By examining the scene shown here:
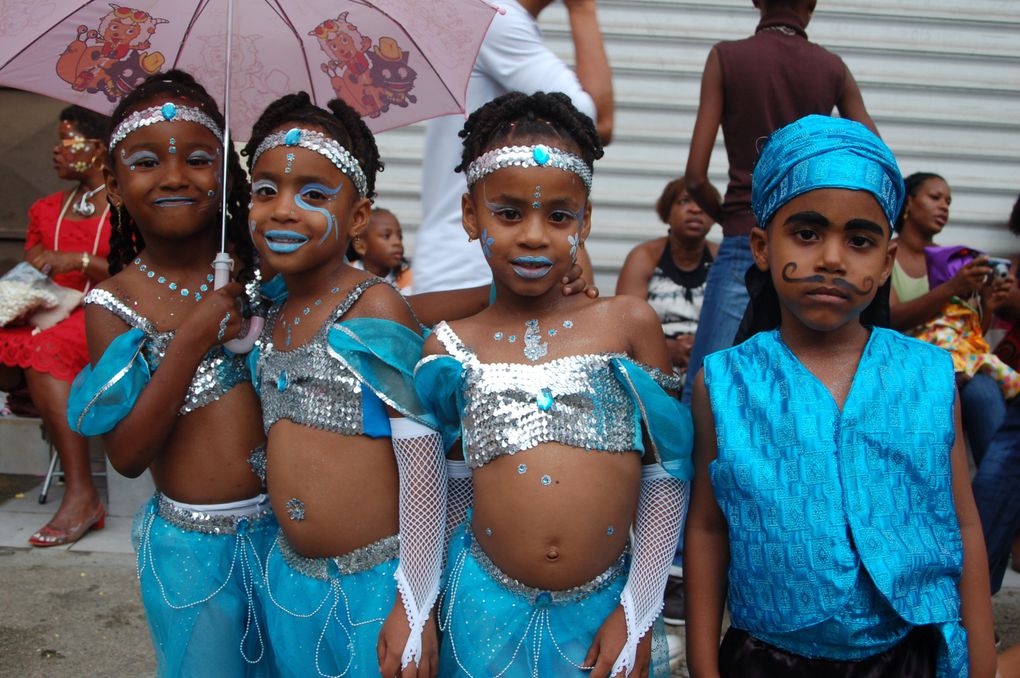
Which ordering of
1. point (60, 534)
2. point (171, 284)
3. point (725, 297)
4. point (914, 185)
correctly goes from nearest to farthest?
point (171, 284)
point (725, 297)
point (60, 534)
point (914, 185)

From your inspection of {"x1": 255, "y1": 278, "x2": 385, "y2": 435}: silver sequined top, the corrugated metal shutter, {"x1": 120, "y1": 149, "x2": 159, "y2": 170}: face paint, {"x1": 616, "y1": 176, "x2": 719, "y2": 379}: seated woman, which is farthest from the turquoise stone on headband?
the corrugated metal shutter

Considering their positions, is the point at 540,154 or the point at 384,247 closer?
the point at 540,154

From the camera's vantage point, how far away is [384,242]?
18.4 feet

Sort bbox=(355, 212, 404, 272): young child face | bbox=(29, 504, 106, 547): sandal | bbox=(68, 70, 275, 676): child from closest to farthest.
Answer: bbox=(68, 70, 275, 676): child → bbox=(29, 504, 106, 547): sandal → bbox=(355, 212, 404, 272): young child face

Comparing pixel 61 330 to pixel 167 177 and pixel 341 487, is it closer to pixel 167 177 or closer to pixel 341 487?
pixel 167 177

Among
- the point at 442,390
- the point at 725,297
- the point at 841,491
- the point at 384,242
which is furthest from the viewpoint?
the point at 384,242

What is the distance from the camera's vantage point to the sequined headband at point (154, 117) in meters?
2.46

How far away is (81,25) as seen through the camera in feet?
8.46

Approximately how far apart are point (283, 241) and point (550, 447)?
2.67ft

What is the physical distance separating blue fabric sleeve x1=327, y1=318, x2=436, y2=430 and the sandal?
2.92 metres

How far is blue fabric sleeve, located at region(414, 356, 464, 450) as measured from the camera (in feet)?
6.97

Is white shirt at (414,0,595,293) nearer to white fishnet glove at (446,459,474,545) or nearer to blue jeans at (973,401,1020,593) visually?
white fishnet glove at (446,459,474,545)

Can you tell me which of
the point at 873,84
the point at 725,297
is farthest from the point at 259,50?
the point at 873,84

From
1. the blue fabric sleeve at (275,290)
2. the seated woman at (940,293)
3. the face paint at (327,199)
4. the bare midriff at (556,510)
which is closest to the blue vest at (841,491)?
the bare midriff at (556,510)
